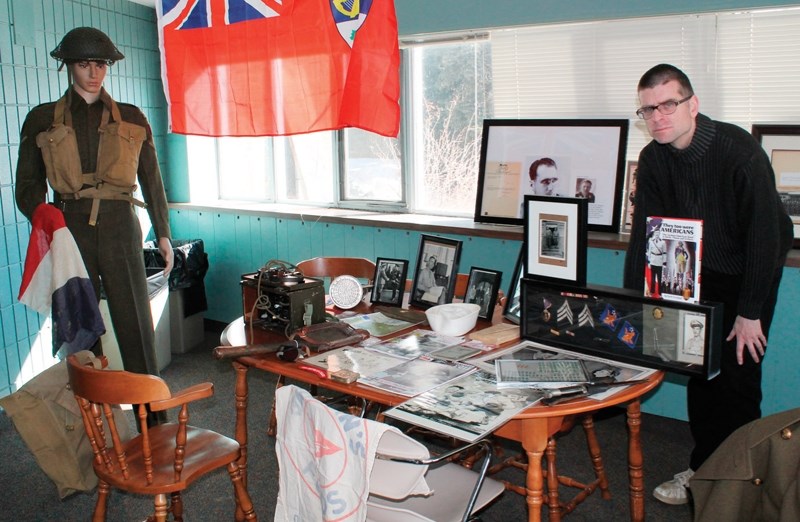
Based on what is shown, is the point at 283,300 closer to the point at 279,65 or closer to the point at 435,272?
the point at 435,272

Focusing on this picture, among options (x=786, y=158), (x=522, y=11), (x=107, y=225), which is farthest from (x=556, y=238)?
(x=107, y=225)

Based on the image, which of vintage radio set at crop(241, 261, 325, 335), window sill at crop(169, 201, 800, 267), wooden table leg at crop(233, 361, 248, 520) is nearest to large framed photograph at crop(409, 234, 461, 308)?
vintage radio set at crop(241, 261, 325, 335)

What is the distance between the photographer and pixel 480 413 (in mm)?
2010

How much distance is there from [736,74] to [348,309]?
2.10 m

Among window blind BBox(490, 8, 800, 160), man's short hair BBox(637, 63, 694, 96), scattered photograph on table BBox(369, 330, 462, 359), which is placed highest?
window blind BBox(490, 8, 800, 160)

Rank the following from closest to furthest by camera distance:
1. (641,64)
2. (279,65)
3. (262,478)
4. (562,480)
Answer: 1. (562,480)
2. (279,65)
3. (262,478)
4. (641,64)

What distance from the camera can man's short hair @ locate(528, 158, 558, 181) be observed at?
3.98 m

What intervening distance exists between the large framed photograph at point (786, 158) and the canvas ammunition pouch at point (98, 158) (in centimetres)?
287

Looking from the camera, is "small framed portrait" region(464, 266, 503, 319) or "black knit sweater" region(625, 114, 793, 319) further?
"small framed portrait" region(464, 266, 503, 319)

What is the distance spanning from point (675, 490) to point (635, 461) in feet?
1.69

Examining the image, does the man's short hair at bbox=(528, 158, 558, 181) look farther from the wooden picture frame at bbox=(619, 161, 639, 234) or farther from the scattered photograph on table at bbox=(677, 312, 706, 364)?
the scattered photograph on table at bbox=(677, 312, 706, 364)

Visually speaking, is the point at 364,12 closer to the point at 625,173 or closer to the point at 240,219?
the point at 625,173

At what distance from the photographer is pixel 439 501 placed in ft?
7.23

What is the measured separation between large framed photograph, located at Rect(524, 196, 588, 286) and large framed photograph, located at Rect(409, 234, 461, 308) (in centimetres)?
43
